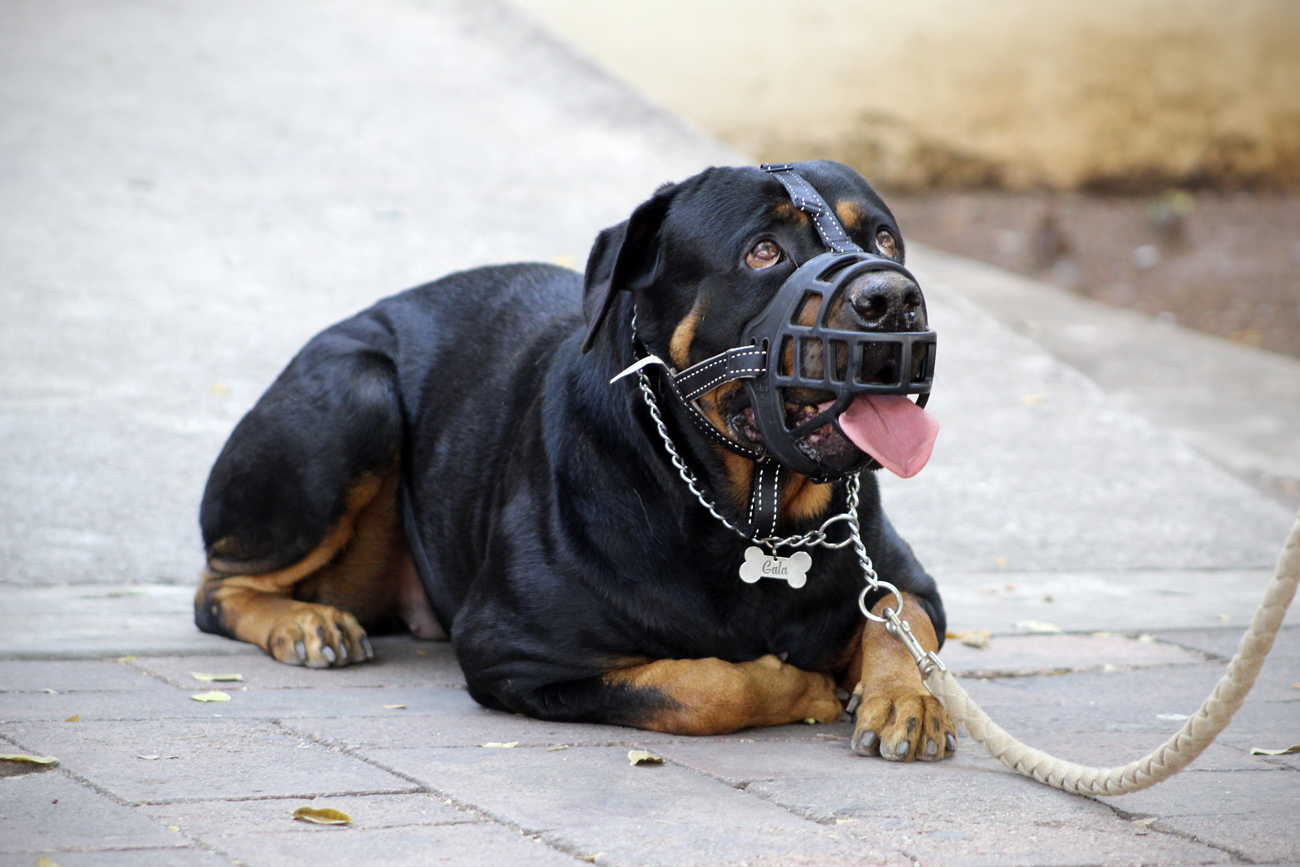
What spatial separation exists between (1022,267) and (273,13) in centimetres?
659

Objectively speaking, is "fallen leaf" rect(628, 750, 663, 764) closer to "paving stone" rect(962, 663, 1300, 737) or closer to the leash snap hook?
the leash snap hook

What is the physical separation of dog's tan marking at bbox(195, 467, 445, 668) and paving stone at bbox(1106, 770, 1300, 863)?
2.04m

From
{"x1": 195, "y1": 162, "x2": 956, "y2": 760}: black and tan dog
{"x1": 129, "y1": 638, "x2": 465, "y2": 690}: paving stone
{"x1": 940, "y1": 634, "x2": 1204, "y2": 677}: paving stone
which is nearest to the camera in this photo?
{"x1": 195, "y1": 162, "x2": 956, "y2": 760}: black and tan dog

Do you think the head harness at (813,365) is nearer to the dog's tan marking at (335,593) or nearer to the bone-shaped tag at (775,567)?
the bone-shaped tag at (775,567)

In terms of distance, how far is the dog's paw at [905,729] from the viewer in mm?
2787

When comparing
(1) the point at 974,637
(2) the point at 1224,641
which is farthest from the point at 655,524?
(2) the point at 1224,641

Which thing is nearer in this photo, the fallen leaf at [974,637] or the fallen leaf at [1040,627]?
A: the fallen leaf at [974,637]

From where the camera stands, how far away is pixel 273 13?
1082cm

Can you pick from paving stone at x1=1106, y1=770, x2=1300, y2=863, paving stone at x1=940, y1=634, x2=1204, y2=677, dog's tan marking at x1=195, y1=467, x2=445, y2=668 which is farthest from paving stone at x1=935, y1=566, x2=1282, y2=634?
dog's tan marking at x1=195, y1=467, x2=445, y2=668

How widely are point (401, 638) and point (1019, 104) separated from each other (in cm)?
1078

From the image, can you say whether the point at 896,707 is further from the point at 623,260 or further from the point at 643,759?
the point at 623,260

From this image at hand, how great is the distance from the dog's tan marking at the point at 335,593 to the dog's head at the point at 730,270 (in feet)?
3.78

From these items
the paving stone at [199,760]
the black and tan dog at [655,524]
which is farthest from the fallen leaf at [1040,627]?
the paving stone at [199,760]

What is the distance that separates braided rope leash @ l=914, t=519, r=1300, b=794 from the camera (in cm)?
208
